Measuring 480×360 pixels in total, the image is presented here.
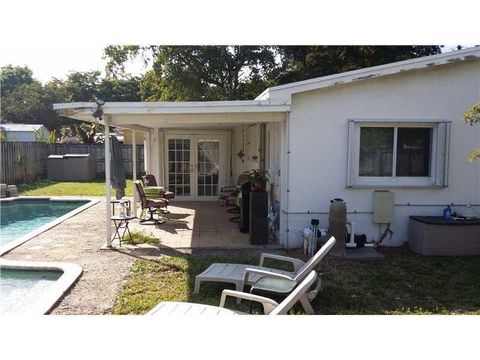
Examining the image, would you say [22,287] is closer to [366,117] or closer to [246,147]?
[366,117]

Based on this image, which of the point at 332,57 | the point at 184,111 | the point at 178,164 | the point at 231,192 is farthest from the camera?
the point at 332,57

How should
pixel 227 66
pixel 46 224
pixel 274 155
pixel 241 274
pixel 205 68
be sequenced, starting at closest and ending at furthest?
pixel 241 274, pixel 274 155, pixel 46 224, pixel 205 68, pixel 227 66

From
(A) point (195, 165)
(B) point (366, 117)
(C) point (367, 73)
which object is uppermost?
(C) point (367, 73)

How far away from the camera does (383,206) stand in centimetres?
835

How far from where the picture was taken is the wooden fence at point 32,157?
1866 cm

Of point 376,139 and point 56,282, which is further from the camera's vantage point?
point 376,139

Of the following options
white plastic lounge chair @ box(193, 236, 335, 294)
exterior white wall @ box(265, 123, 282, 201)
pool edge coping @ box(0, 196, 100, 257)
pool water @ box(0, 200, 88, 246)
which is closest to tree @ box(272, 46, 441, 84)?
exterior white wall @ box(265, 123, 282, 201)

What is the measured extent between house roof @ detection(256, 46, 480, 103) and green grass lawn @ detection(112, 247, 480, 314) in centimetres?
319

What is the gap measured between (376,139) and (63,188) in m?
14.4

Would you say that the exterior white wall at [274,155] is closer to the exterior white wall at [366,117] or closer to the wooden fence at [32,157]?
the exterior white wall at [366,117]

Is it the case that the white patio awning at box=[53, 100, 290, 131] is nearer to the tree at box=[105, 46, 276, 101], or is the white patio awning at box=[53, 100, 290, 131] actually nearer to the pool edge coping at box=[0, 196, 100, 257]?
the pool edge coping at box=[0, 196, 100, 257]

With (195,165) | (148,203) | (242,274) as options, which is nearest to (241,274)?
(242,274)

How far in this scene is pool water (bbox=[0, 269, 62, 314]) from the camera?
18.2 feet

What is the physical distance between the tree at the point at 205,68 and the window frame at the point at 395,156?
583 inches
